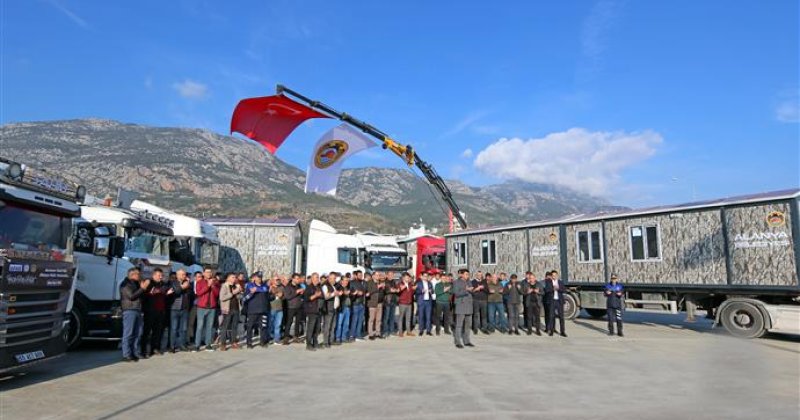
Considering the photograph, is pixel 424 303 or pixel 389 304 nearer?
pixel 389 304

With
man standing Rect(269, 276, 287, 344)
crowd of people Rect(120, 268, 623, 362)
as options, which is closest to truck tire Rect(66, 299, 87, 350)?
crowd of people Rect(120, 268, 623, 362)

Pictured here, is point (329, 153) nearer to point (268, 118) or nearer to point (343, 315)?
point (268, 118)

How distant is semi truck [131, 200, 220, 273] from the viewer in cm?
1386

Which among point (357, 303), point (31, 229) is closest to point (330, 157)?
point (357, 303)

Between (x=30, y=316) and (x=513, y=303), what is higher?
(x=30, y=316)

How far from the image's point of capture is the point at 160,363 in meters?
9.19

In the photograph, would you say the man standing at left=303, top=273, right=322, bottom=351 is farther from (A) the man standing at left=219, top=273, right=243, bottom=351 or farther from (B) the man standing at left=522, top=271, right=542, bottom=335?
(B) the man standing at left=522, top=271, right=542, bottom=335

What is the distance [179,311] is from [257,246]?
11.3 m

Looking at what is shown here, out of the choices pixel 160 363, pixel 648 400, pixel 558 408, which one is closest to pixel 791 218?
pixel 648 400

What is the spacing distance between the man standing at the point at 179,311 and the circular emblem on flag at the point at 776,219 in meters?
14.0

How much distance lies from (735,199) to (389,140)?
47.9 ft

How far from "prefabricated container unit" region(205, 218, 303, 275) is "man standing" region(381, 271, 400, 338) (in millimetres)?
9166

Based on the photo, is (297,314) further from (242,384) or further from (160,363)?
(242,384)

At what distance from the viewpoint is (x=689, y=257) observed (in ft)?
46.3
